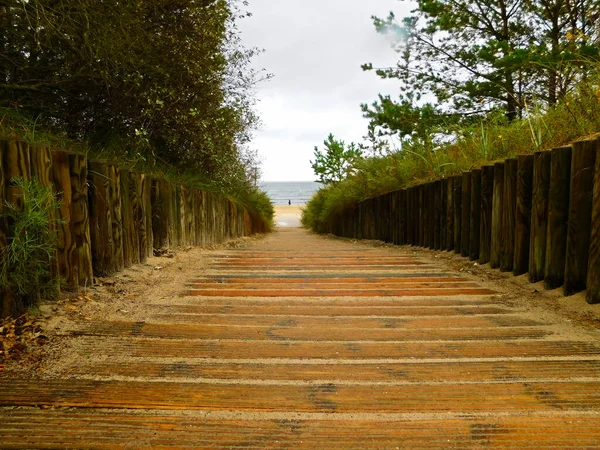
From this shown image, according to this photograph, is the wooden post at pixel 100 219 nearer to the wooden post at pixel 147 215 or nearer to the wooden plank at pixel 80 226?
the wooden plank at pixel 80 226

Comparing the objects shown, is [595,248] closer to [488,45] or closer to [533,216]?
[533,216]

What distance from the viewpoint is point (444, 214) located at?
443cm

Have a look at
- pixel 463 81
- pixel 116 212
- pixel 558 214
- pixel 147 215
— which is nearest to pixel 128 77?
pixel 147 215

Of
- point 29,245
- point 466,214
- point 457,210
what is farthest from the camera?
point 457,210

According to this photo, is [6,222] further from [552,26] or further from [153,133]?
[552,26]

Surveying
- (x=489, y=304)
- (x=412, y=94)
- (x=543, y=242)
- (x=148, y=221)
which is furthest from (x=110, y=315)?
(x=412, y=94)

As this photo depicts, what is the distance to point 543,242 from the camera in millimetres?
2547

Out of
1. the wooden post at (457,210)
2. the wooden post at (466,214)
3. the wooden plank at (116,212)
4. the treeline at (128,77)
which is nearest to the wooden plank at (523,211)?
the wooden post at (466,214)

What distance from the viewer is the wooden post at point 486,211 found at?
11.0 feet

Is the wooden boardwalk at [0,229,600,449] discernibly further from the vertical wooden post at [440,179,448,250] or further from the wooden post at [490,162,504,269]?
the vertical wooden post at [440,179,448,250]

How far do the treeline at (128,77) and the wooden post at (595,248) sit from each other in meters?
3.02

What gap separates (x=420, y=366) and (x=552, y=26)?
337 inches

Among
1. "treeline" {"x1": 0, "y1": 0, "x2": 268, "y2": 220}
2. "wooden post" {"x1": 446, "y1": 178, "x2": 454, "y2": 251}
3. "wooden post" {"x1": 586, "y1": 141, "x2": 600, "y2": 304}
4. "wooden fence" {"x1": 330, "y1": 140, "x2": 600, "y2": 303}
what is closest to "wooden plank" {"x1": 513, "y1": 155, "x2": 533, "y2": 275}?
"wooden fence" {"x1": 330, "y1": 140, "x2": 600, "y2": 303}

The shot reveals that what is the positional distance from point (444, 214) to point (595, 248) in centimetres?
235
